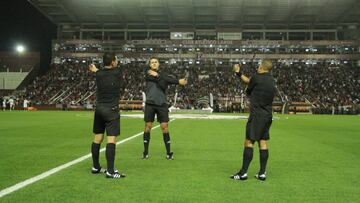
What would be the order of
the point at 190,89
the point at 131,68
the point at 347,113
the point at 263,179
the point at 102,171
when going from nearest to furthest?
the point at 263,179 → the point at 102,171 → the point at 347,113 → the point at 190,89 → the point at 131,68

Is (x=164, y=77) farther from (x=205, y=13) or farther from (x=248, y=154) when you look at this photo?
(x=205, y=13)

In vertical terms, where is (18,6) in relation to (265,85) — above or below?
above

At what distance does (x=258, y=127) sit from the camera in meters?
6.85

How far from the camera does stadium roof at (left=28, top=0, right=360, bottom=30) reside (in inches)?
2410

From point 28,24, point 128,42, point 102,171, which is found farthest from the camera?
point 128,42

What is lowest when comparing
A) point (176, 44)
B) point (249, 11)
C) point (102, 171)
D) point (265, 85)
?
point (102, 171)

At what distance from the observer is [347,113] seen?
46938mm

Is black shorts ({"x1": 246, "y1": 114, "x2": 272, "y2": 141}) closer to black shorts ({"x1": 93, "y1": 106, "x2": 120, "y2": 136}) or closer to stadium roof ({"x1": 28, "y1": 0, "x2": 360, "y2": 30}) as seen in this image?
black shorts ({"x1": 93, "y1": 106, "x2": 120, "y2": 136})

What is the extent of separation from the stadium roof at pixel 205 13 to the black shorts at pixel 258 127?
5528 cm

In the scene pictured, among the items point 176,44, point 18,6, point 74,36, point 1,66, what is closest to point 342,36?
point 176,44

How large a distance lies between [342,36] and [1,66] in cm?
5858

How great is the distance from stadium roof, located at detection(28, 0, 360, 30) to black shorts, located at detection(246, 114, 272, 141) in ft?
181

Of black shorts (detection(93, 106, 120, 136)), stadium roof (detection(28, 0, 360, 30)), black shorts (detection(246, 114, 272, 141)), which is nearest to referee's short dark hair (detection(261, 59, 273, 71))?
black shorts (detection(246, 114, 272, 141))

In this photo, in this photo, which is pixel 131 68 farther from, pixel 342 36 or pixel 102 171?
pixel 102 171
